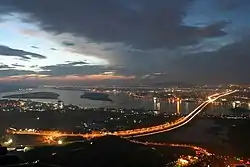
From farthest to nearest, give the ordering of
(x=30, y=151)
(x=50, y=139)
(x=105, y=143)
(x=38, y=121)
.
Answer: (x=38, y=121)
(x=50, y=139)
(x=105, y=143)
(x=30, y=151)

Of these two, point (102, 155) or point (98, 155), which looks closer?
point (98, 155)

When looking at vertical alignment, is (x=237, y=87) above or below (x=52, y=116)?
above

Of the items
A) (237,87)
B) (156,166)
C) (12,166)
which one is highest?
(237,87)

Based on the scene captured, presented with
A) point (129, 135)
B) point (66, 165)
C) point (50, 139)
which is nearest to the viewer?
point (66, 165)

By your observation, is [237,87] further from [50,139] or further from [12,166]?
[12,166]

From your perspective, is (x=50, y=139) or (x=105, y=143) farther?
(x=50, y=139)

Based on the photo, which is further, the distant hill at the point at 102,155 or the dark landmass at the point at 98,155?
the distant hill at the point at 102,155

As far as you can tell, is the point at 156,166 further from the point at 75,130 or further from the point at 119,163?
the point at 75,130

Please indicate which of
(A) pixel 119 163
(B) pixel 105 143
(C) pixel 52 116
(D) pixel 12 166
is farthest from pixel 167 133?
(D) pixel 12 166
